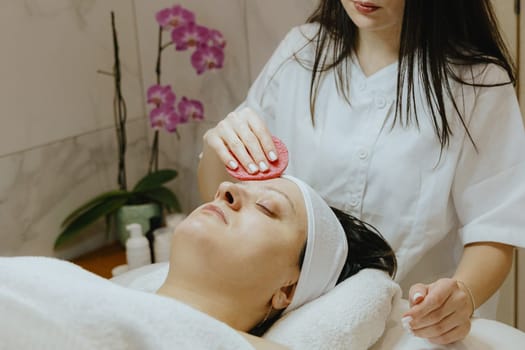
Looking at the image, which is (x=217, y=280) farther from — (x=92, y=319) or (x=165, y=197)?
(x=165, y=197)

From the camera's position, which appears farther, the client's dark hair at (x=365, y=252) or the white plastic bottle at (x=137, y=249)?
the white plastic bottle at (x=137, y=249)

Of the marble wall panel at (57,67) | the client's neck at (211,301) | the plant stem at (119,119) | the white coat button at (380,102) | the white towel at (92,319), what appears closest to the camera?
the white towel at (92,319)

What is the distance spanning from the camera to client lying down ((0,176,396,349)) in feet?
3.80

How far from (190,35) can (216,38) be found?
7 centimetres

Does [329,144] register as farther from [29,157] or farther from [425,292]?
[29,157]

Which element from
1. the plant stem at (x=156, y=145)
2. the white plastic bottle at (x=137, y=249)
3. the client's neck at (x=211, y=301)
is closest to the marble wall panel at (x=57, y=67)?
the plant stem at (x=156, y=145)

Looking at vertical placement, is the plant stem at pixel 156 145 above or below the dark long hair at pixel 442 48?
below

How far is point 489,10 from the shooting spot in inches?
61.9

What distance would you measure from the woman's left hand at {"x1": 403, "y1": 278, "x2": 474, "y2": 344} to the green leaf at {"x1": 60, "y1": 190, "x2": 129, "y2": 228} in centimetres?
124

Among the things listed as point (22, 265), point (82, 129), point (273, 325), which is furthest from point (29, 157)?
point (273, 325)

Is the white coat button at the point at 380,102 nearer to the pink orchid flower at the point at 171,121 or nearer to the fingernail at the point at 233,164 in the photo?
the fingernail at the point at 233,164

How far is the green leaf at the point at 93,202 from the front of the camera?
91.1 inches

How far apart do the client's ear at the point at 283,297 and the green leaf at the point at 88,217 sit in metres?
1.00

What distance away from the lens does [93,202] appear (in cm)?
232
